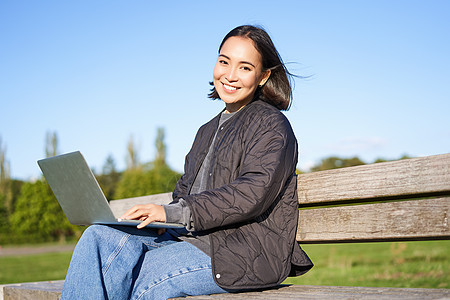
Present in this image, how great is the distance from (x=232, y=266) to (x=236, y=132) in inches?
24.9

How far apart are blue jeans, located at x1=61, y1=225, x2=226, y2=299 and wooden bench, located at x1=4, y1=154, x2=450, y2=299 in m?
0.11

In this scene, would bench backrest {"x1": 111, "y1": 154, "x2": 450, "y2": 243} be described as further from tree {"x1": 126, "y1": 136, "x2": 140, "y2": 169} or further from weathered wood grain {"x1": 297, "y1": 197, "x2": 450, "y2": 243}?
tree {"x1": 126, "y1": 136, "x2": 140, "y2": 169}

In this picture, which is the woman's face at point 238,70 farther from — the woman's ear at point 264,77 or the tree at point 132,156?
the tree at point 132,156

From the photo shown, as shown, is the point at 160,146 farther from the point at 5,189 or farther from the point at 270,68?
the point at 270,68

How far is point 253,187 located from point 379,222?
0.59 metres

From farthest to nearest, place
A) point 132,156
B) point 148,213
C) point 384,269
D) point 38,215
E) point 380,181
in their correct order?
point 132,156 → point 38,215 → point 384,269 → point 380,181 → point 148,213

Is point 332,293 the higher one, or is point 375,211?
point 375,211

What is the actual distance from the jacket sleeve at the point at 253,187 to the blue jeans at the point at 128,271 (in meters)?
0.18

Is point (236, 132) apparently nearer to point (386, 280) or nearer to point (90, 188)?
point (90, 188)

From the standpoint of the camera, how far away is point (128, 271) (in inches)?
83.7

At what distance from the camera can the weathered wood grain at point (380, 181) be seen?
2068mm

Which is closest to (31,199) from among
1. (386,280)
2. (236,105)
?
(386,280)

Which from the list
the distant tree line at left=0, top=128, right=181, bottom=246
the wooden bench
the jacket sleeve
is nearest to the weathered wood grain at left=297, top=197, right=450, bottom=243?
the wooden bench

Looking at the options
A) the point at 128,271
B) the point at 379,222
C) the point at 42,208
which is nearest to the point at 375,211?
the point at 379,222
